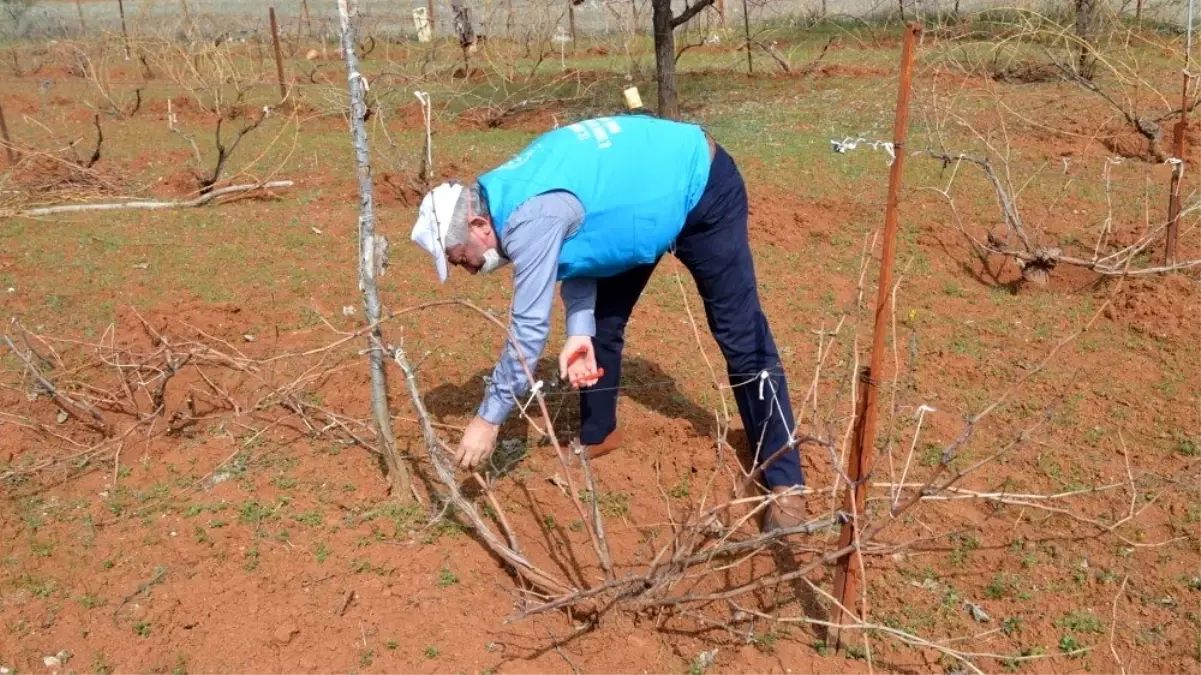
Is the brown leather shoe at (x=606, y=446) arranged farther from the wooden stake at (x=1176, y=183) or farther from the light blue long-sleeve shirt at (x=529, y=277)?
the wooden stake at (x=1176, y=183)

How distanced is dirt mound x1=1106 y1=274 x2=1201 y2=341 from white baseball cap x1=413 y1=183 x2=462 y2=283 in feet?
11.1

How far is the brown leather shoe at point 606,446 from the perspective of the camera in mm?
3332

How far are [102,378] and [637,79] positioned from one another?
33.1 ft

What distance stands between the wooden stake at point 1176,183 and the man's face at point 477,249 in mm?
3333

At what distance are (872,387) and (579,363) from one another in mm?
780

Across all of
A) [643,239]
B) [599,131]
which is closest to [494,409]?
[643,239]

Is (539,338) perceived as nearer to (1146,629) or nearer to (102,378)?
(1146,629)

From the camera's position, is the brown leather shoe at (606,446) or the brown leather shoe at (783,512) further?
the brown leather shoe at (606,446)

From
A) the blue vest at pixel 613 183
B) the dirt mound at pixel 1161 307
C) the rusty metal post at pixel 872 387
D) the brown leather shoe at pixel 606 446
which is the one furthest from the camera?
the dirt mound at pixel 1161 307

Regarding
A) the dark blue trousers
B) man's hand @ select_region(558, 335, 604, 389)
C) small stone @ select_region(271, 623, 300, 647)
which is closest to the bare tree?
the dark blue trousers

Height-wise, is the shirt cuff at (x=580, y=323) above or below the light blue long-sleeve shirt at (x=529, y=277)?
below

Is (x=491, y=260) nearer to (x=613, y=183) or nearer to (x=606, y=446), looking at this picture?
(x=613, y=183)

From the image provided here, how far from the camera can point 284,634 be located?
2.42 meters

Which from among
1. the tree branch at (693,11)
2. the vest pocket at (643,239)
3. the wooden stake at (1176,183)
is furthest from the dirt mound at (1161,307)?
the tree branch at (693,11)
